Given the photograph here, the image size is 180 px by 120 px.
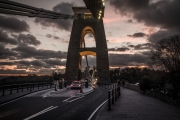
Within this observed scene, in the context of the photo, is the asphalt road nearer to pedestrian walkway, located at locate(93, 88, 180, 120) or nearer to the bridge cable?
pedestrian walkway, located at locate(93, 88, 180, 120)

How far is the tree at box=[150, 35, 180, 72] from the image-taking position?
21672 millimetres

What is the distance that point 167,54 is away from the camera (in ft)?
74.5

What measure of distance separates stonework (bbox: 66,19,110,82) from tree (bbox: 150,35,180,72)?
85.1ft

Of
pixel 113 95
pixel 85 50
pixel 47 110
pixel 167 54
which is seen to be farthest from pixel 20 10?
pixel 85 50

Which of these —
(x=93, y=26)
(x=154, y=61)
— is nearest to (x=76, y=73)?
(x=93, y=26)

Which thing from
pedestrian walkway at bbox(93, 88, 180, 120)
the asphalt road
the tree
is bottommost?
the asphalt road

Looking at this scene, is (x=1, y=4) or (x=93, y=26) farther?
(x=93, y=26)

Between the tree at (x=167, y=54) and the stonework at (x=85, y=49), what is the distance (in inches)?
1021

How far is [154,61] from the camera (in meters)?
24.5

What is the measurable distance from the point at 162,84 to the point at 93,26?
1633 inches

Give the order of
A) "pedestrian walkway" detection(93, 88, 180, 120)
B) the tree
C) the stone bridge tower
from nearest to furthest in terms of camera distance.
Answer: "pedestrian walkway" detection(93, 88, 180, 120), the tree, the stone bridge tower

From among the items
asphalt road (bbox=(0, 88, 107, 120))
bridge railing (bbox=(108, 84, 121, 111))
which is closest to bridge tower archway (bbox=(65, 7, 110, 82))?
bridge railing (bbox=(108, 84, 121, 111))

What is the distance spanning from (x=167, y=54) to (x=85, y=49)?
31.6 m

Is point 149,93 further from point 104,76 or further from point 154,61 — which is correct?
point 104,76
